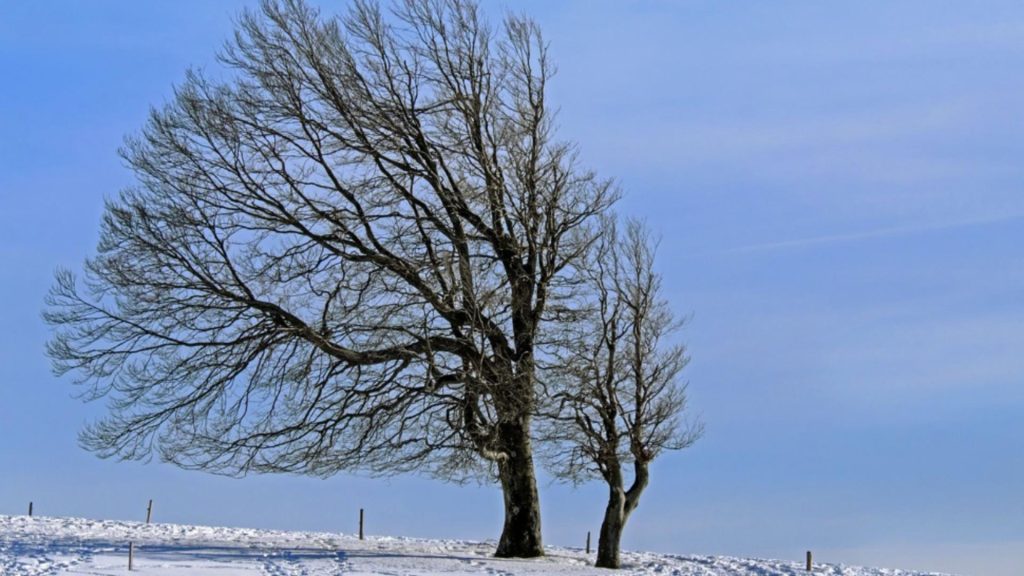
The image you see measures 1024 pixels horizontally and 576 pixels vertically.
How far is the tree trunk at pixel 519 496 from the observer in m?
26.7

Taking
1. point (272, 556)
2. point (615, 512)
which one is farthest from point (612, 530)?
point (272, 556)

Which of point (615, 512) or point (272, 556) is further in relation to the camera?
point (615, 512)

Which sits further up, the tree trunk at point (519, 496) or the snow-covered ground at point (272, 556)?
the tree trunk at point (519, 496)

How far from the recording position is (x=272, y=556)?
24641 mm

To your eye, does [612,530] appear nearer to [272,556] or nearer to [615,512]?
[615,512]

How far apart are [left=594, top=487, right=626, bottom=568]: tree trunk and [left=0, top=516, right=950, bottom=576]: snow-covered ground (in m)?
0.50

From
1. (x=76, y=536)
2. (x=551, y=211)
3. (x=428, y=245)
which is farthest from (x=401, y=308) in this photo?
(x=76, y=536)

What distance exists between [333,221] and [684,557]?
11131mm

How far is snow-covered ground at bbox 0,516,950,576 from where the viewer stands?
22.4m

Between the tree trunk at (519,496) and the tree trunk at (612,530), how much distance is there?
4.34 ft

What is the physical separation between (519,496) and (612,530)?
213 cm

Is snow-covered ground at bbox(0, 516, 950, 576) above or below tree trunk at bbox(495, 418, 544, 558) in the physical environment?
below

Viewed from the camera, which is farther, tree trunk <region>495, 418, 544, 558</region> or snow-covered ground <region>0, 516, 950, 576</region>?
tree trunk <region>495, 418, 544, 558</region>

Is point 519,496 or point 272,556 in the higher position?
point 519,496
